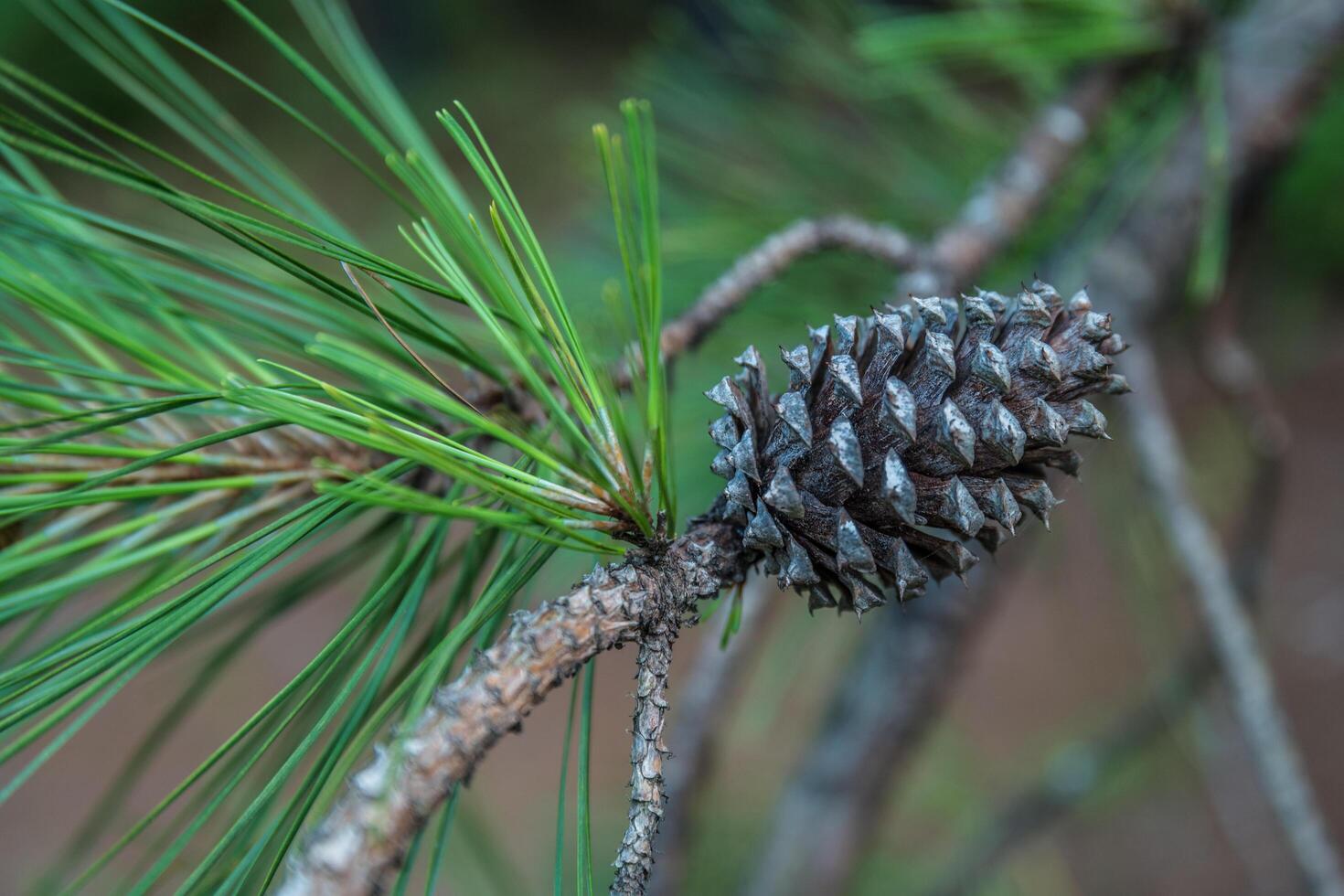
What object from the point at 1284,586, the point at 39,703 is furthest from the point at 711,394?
the point at 1284,586

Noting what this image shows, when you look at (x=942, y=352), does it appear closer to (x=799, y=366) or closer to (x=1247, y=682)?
(x=799, y=366)

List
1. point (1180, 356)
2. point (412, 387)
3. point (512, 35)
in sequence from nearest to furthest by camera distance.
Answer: point (412, 387) → point (1180, 356) → point (512, 35)

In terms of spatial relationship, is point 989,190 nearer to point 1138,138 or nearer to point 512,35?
point 1138,138

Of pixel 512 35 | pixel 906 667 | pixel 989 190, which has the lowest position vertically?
pixel 906 667

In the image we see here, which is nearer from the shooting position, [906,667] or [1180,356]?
[906,667]

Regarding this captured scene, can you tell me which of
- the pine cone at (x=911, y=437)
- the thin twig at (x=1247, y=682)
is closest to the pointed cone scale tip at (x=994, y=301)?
the pine cone at (x=911, y=437)

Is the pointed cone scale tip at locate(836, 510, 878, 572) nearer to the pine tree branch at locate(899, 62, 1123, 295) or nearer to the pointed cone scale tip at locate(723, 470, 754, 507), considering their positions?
the pointed cone scale tip at locate(723, 470, 754, 507)

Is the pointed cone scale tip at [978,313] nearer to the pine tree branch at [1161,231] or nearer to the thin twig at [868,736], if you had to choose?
the pine tree branch at [1161,231]
